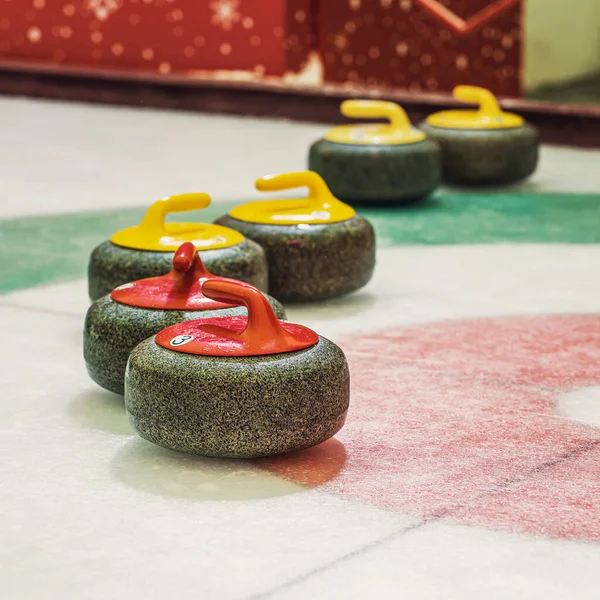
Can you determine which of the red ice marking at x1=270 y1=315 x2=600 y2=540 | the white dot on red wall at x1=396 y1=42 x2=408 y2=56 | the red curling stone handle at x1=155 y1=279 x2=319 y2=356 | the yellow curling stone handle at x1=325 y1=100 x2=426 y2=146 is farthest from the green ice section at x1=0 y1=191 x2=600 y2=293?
the white dot on red wall at x1=396 y1=42 x2=408 y2=56

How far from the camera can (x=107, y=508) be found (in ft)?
6.45

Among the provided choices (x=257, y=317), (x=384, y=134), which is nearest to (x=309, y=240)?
(x=257, y=317)

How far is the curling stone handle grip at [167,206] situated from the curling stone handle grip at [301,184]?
0.19 metres

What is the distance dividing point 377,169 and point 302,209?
1.26m

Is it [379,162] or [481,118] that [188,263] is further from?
[481,118]

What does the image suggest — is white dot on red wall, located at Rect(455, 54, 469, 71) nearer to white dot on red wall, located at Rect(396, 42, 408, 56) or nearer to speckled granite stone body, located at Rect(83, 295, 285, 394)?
white dot on red wall, located at Rect(396, 42, 408, 56)

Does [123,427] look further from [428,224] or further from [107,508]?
[428,224]

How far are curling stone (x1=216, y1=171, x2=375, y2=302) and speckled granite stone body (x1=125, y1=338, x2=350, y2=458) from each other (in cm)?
110

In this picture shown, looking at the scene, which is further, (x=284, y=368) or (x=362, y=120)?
(x=362, y=120)

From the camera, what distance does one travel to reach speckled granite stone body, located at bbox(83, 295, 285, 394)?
2398 mm

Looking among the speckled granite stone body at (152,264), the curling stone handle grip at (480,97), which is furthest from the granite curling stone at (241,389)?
the curling stone handle grip at (480,97)

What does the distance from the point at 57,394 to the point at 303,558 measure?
93 cm

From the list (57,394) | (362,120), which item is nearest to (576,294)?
(57,394)

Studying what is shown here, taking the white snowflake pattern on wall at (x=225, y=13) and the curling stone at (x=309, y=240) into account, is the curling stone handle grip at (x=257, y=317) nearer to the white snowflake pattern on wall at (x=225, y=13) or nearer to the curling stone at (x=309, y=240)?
the curling stone at (x=309, y=240)
